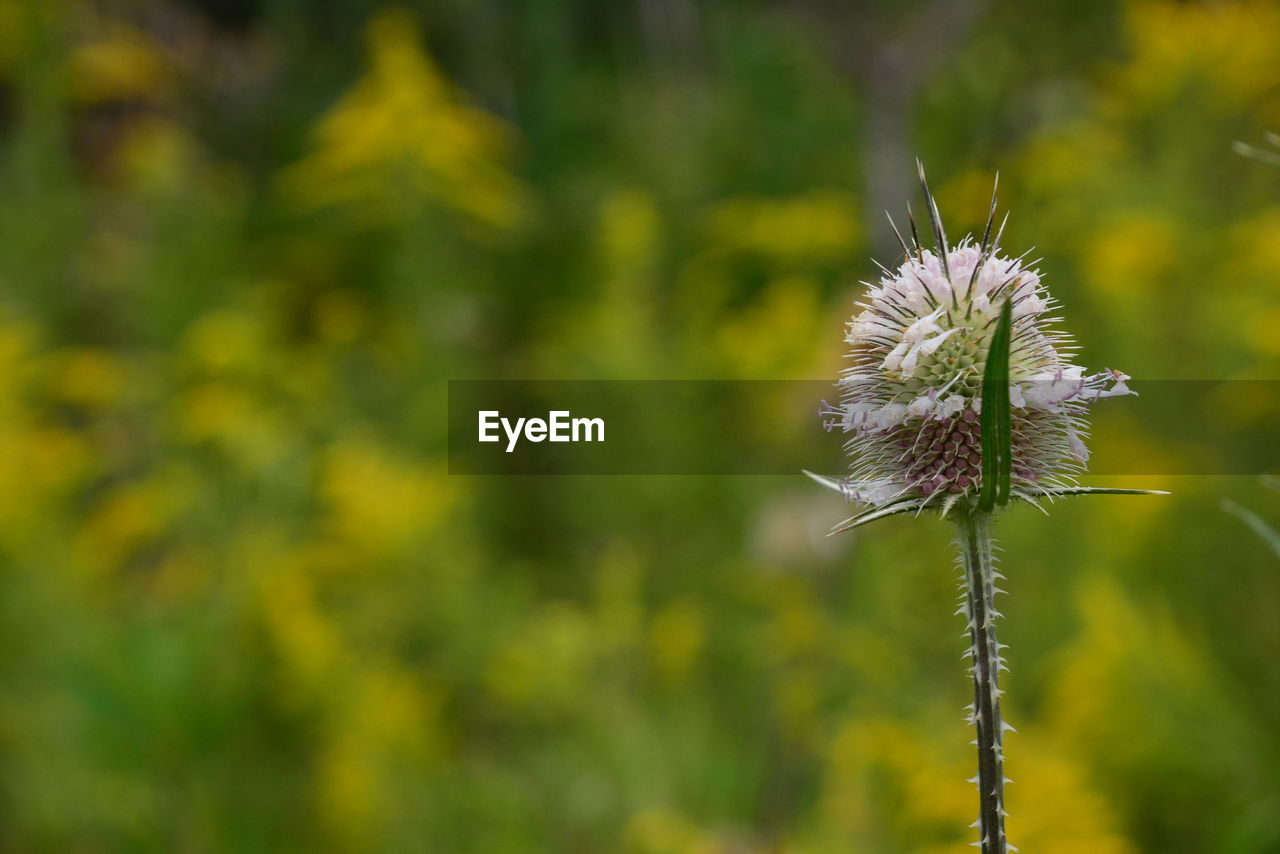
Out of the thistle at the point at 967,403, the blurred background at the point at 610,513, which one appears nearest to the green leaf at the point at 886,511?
the thistle at the point at 967,403

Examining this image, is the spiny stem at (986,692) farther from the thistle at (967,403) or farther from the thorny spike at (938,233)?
the thorny spike at (938,233)

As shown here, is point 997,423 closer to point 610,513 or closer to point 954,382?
point 954,382

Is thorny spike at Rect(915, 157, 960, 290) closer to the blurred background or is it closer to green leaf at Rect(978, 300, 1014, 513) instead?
green leaf at Rect(978, 300, 1014, 513)

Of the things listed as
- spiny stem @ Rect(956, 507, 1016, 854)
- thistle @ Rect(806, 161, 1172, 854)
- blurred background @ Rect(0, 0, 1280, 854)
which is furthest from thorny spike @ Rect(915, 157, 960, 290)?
blurred background @ Rect(0, 0, 1280, 854)

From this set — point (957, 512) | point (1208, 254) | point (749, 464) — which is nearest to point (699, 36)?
point (749, 464)

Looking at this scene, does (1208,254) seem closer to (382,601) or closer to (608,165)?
(382,601)

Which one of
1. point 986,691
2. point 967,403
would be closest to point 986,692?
point 986,691

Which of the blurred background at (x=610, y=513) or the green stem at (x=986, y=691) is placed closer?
the green stem at (x=986, y=691)

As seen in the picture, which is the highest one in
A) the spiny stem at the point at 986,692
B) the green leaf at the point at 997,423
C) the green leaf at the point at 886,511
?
the green leaf at the point at 997,423
